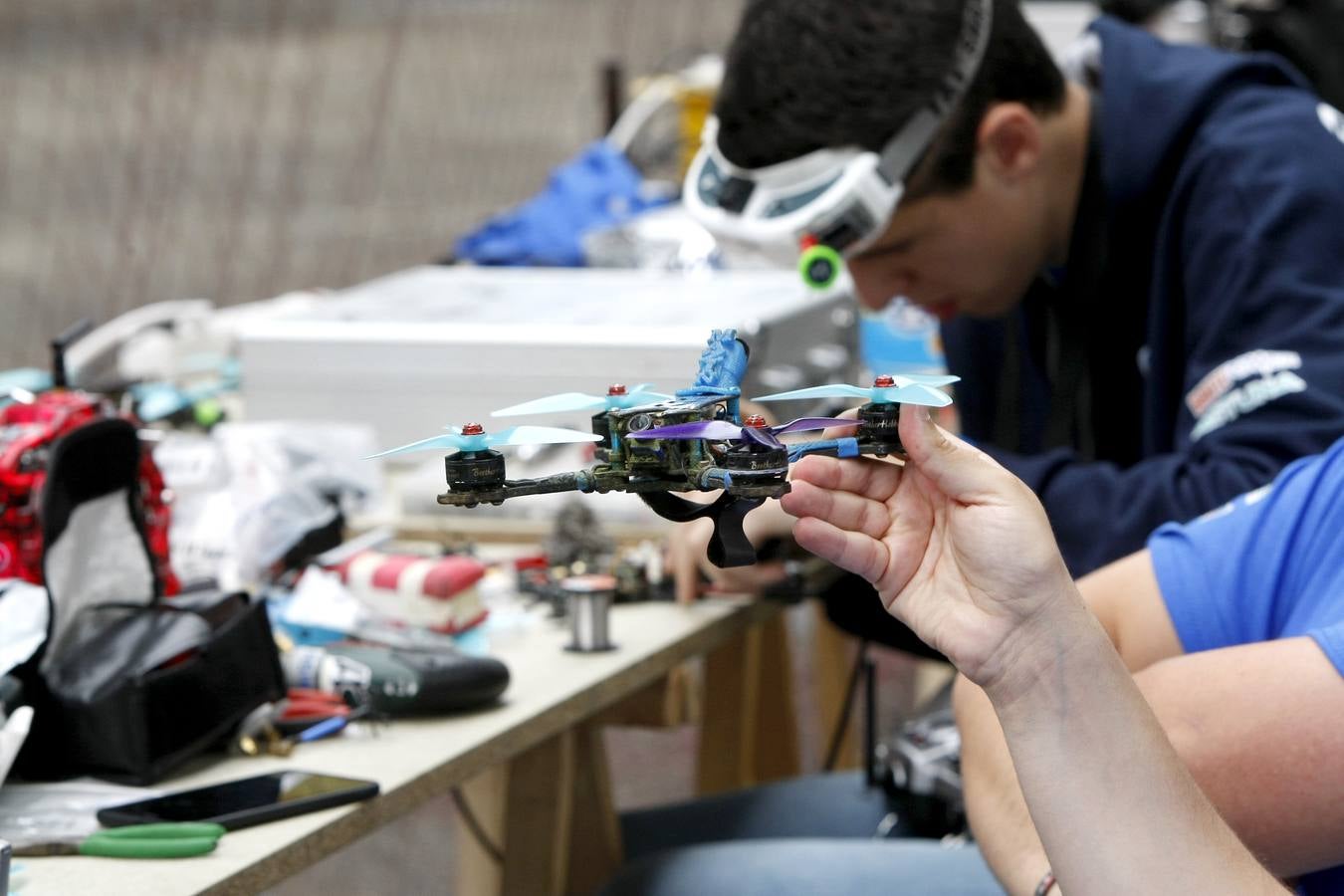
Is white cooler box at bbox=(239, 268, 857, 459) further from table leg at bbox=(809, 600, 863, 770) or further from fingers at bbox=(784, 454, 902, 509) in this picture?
fingers at bbox=(784, 454, 902, 509)

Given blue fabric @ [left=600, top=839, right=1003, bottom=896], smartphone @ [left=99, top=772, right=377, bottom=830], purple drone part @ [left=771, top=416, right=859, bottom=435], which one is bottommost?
blue fabric @ [left=600, top=839, right=1003, bottom=896]

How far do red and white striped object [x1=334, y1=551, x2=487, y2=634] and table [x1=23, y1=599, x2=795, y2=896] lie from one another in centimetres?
5

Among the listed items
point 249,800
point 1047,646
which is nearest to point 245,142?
point 249,800

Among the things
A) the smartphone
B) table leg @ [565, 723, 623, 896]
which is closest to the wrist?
the smartphone

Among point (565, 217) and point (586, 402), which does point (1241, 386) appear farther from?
point (565, 217)

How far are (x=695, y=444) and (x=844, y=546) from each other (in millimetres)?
111

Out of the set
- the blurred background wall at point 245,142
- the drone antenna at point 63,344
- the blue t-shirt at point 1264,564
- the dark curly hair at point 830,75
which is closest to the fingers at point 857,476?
the blue t-shirt at point 1264,564

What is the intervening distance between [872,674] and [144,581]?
30.8 inches

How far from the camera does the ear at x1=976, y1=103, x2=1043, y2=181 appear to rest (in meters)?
1.53

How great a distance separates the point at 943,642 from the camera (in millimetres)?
770

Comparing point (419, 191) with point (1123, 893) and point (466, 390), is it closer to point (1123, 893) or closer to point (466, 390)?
point (466, 390)

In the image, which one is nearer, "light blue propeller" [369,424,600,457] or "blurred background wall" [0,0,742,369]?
"light blue propeller" [369,424,600,457]

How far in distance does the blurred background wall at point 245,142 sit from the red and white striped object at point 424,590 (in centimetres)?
154

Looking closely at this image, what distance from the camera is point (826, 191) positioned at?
140 centimetres
